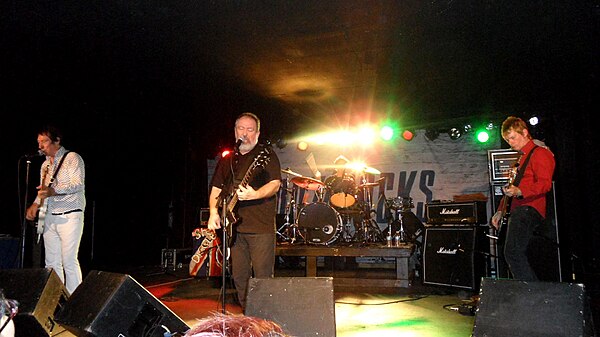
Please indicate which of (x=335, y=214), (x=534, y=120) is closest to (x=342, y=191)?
(x=335, y=214)

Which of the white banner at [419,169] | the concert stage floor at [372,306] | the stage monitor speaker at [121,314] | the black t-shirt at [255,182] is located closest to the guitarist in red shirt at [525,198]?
the concert stage floor at [372,306]

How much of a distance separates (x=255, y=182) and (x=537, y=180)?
3.05 m

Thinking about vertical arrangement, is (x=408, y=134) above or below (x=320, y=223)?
above

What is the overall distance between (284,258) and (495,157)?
16.5 feet

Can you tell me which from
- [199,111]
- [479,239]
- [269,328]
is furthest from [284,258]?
[269,328]

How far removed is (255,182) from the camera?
3.81 m

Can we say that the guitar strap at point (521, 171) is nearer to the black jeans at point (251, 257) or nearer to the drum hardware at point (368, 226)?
the black jeans at point (251, 257)

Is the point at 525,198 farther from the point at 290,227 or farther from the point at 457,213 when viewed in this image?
the point at 290,227

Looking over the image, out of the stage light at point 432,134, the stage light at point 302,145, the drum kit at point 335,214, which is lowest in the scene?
the drum kit at point 335,214

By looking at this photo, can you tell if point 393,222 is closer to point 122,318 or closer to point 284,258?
point 284,258

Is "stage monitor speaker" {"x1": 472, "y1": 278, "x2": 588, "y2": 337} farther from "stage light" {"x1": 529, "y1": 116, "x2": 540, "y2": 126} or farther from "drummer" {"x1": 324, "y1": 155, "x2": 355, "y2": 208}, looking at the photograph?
"stage light" {"x1": 529, "y1": 116, "x2": 540, "y2": 126}

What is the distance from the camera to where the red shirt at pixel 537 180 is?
4.59 meters

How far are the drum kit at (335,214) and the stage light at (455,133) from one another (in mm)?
1945

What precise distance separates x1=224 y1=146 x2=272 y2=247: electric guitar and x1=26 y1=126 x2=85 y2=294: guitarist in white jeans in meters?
2.18
